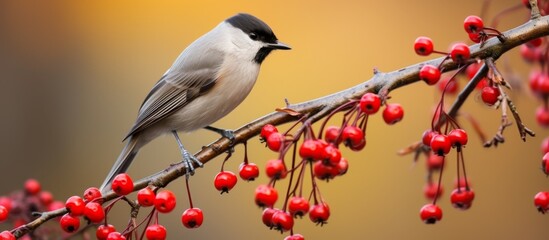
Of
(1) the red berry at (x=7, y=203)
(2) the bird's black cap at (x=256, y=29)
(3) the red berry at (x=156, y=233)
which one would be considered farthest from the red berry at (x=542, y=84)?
(1) the red berry at (x=7, y=203)

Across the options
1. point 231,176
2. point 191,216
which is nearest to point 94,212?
point 191,216

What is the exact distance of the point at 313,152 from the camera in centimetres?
191

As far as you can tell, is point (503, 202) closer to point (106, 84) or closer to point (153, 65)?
point (153, 65)

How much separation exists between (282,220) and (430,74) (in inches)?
23.0

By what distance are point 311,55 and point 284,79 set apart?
0.33 m

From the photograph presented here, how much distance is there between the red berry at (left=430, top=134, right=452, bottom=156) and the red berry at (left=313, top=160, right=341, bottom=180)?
0.92ft

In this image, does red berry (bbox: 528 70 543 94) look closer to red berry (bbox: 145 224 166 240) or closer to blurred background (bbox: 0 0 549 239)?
red berry (bbox: 145 224 166 240)

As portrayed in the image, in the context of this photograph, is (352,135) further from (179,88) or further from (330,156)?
(179,88)

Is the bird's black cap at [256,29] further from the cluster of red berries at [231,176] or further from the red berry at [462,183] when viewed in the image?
the cluster of red berries at [231,176]

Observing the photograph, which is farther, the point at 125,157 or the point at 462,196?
the point at 125,157

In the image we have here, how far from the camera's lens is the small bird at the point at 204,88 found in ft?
11.2

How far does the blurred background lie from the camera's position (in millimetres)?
5766

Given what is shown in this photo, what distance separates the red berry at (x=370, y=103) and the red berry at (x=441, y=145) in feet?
0.68

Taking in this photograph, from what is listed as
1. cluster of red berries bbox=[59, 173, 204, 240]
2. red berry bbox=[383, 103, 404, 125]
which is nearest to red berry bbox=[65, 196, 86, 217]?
cluster of red berries bbox=[59, 173, 204, 240]
